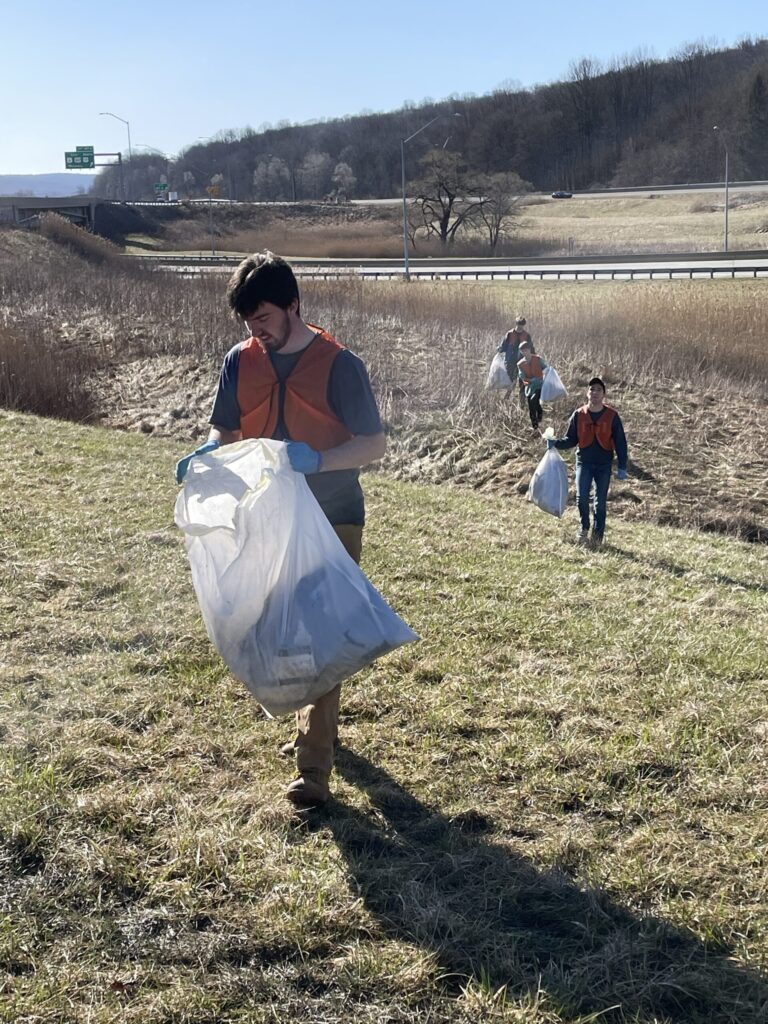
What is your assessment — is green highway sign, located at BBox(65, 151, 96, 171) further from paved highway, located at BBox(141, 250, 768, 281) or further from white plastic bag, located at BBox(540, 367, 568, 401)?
white plastic bag, located at BBox(540, 367, 568, 401)

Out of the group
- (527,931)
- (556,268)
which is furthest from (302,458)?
(556,268)

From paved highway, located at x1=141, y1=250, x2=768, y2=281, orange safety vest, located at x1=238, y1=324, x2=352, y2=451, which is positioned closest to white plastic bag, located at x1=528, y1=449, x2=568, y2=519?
orange safety vest, located at x1=238, y1=324, x2=352, y2=451

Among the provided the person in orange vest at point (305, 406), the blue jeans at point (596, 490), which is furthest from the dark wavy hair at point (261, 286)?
the blue jeans at point (596, 490)

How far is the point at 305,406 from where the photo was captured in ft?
12.0

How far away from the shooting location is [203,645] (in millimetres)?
5336

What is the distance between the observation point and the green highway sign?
89250 millimetres

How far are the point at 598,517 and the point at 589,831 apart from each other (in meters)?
5.99

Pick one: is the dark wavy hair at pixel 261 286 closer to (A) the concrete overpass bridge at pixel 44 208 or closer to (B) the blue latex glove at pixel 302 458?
(B) the blue latex glove at pixel 302 458

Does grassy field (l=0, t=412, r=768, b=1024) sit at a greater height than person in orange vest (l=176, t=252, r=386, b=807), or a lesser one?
lesser

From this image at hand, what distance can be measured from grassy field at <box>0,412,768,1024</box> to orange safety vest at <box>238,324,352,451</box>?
1.29 m

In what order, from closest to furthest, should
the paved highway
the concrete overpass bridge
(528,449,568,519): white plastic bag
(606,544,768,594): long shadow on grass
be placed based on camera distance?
1. (606,544,768,594): long shadow on grass
2. (528,449,568,519): white plastic bag
3. the paved highway
4. the concrete overpass bridge

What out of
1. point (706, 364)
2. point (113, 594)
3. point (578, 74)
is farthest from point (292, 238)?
point (578, 74)

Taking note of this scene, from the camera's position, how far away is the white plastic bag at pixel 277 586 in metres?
3.29

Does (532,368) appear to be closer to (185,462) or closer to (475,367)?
(475,367)
